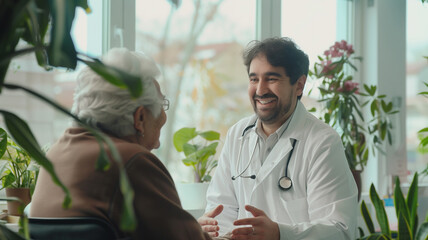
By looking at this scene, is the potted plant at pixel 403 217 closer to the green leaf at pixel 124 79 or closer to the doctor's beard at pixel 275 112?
the doctor's beard at pixel 275 112

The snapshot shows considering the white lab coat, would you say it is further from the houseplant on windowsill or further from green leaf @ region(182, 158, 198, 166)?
the houseplant on windowsill

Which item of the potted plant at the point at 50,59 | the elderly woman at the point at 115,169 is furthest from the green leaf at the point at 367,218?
the potted plant at the point at 50,59

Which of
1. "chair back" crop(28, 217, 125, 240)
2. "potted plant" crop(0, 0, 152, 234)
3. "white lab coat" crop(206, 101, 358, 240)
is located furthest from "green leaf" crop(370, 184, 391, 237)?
"potted plant" crop(0, 0, 152, 234)

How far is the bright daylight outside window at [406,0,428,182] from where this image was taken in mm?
4523

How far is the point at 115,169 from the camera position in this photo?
1312 millimetres

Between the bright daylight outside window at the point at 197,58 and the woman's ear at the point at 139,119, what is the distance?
5.34ft

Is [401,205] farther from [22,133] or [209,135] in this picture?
[22,133]

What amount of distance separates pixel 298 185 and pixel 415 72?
2697 millimetres

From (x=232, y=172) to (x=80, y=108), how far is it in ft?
4.06

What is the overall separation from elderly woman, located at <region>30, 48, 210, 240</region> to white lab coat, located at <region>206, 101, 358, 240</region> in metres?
0.79

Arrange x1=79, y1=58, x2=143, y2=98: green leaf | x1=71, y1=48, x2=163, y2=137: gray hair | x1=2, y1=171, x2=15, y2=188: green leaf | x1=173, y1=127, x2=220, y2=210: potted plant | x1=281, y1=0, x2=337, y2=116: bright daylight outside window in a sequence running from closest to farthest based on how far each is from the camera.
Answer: x1=79, y1=58, x2=143, y2=98: green leaf < x1=71, y1=48, x2=163, y2=137: gray hair < x1=2, y1=171, x2=15, y2=188: green leaf < x1=173, y1=127, x2=220, y2=210: potted plant < x1=281, y1=0, x2=337, y2=116: bright daylight outside window

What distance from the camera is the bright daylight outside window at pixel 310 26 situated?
3943 millimetres

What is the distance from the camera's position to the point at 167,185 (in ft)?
4.57

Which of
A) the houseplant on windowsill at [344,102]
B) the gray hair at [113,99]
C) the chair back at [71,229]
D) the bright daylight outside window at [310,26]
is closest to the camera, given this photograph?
the chair back at [71,229]
